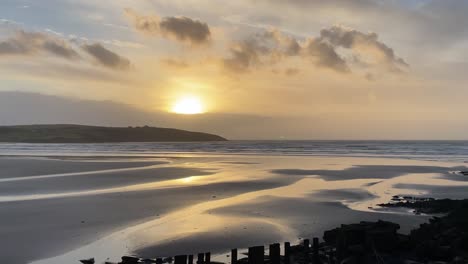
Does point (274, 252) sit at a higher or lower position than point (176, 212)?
higher

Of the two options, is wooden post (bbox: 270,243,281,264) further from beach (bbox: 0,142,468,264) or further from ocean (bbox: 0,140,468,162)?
ocean (bbox: 0,140,468,162)

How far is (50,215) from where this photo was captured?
1798 cm

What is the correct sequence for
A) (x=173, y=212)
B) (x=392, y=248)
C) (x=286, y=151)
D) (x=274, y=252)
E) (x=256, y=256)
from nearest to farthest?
(x=256, y=256) < (x=274, y=252) < (x=392, y=248) < (x=173, y=212) < (x=286, y=151)

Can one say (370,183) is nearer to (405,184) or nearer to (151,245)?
(405,184)

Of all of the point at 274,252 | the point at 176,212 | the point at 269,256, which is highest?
the point at 274,252

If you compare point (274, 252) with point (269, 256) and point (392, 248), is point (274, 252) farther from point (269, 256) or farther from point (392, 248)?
point (392, 248)

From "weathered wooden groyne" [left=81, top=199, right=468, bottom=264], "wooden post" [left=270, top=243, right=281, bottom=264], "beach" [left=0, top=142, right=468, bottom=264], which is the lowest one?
"beach" [left=0, top=142, right=468, bottom=264]

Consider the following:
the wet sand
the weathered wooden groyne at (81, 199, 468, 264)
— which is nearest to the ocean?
the wet sand

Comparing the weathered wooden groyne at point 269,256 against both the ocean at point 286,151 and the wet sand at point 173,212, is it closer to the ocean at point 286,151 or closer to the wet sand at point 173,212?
the wet sand at point 173,212

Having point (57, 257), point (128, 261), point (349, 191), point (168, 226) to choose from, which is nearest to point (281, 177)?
point (349, 191)

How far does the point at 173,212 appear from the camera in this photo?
62.0 feet

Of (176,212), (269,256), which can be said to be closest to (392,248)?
(269,256)

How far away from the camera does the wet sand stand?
13328 mm

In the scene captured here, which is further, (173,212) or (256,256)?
(173,212)
